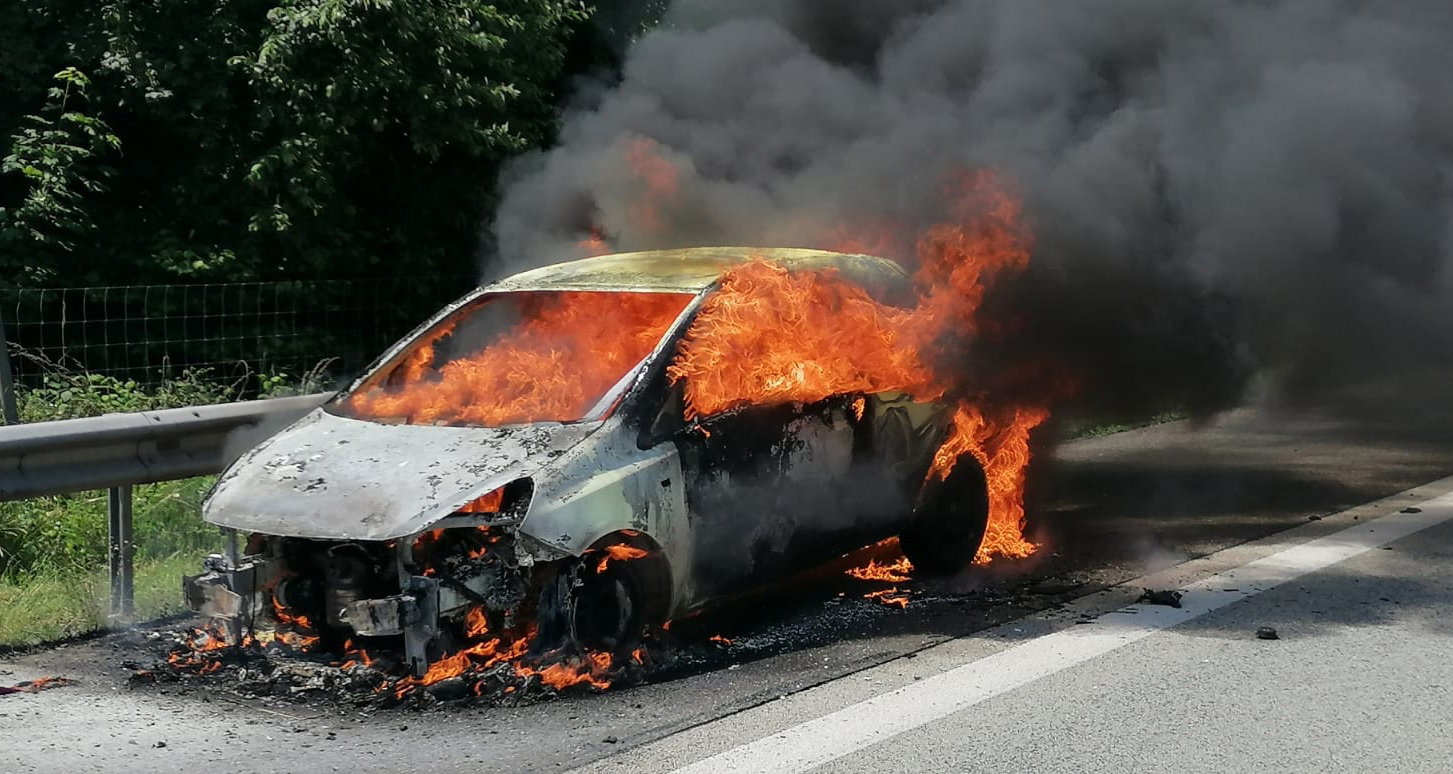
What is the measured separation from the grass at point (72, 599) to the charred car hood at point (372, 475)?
1101 mm

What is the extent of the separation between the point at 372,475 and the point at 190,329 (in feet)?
20.9

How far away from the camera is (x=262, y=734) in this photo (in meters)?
5.02

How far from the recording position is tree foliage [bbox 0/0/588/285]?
1197 centimetres

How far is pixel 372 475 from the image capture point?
5.55 metres

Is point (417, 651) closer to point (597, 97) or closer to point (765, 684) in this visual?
point (765, 684)

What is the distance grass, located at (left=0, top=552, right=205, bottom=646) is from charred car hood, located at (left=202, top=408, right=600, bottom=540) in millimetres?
1101

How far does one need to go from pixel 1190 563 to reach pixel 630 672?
136 inches

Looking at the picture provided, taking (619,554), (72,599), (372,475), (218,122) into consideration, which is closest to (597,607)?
(619,554)

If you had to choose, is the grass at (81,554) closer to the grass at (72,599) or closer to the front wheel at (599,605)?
the grass at (72,599)

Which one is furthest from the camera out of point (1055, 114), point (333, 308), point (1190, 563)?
point (333, 308)

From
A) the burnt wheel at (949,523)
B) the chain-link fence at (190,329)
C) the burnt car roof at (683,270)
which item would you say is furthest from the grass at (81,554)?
the burnt wheel at (949,523)

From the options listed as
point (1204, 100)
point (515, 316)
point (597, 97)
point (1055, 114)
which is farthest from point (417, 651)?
point (597, 97)

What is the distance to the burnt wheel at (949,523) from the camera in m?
7.33

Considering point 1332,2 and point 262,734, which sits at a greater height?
point 1332,2
